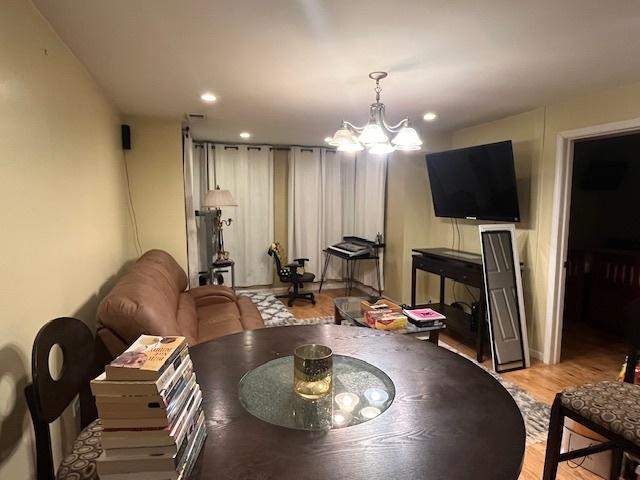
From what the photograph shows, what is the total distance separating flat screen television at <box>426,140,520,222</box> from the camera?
3.31m

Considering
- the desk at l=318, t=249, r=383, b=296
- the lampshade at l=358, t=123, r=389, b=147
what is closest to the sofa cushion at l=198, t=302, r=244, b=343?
the lampshade at l=358, t=123, r=389, b=147

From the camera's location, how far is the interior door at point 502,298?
311cm

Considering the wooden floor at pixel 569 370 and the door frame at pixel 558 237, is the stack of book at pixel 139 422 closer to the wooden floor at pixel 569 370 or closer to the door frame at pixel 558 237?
the wooden floor at pixel 569 370

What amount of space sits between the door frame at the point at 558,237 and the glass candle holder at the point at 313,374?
2758 mm

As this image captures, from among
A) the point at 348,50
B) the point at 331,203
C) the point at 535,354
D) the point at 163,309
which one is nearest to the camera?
the point at 348,50

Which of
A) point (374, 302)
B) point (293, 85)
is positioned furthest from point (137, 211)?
point (374, 302)

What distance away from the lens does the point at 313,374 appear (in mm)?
1205

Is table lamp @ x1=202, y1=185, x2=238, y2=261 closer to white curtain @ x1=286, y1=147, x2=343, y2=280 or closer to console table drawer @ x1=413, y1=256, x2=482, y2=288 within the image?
white curtain @ x1=286, y1=147, x2=343, y2=280

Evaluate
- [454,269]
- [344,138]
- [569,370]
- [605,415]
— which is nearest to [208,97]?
[344,138]

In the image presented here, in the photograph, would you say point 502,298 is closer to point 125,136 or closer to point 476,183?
point 476,183

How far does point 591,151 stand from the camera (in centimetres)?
440

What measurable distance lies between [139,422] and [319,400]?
0.56 metres

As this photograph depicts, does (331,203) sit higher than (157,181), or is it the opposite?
(157,181)

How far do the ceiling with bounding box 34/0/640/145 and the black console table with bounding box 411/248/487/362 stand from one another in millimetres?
1454
